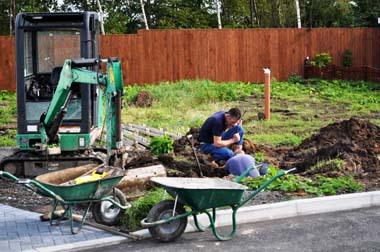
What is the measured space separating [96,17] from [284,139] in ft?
15.9

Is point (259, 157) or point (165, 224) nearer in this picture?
point (165, 224)

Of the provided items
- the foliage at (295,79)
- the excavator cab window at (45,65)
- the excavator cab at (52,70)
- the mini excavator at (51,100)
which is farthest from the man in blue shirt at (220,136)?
the foliage at (295,79)

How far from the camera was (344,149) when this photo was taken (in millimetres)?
11422

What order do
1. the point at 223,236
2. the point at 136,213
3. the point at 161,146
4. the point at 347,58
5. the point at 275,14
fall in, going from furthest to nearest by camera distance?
the point at 275,14 → the point at 347,58 → the point at 161,146 → the point at 136,213 → the point at 223,236

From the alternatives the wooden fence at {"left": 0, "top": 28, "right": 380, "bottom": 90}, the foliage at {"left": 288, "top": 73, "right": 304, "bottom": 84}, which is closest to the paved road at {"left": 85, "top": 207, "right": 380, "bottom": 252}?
the foliage at {"left": 288, "top": 73, "right": 304, "bottom": 84}

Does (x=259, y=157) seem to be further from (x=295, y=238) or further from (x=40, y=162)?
(x=295, y=238)

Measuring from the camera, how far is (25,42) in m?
11.8

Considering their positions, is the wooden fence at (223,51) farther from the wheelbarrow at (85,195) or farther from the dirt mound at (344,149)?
the wheelbarrow at (85,195)

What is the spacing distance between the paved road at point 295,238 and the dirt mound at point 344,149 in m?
1.97

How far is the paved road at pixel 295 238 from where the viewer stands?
24.7 feet

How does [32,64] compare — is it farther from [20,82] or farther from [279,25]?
[279,25]

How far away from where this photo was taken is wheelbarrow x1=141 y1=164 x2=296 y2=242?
7.51 metres

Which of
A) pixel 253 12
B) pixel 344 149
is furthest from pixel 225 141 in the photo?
pixel 253 12

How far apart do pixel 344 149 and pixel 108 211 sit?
455cm
